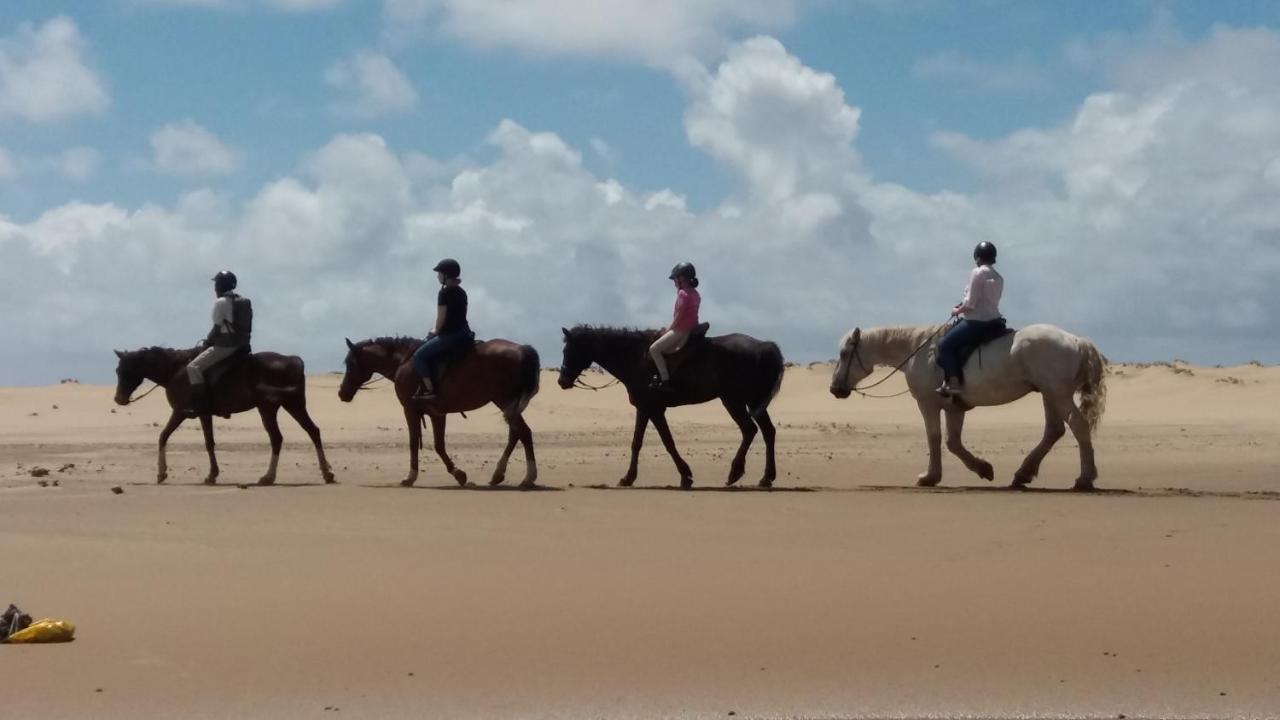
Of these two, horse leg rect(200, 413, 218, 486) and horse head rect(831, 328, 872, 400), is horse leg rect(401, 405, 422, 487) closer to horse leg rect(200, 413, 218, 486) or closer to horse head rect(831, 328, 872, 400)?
horse leg rect(200, 413, 218, 486)

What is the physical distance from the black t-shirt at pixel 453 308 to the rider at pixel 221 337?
7.54ft

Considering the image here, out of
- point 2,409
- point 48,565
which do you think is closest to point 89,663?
point 48,565

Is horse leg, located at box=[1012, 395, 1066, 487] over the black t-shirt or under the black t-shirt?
under

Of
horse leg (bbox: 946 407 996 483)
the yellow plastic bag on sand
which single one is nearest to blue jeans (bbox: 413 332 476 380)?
horse leg (bbox: 946 407 996 483)

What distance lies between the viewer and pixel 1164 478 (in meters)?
17.6

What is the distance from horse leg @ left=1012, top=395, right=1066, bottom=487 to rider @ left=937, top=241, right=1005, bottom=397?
89 cm

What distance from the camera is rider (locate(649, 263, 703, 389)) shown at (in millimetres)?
15852

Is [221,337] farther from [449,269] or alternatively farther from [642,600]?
[642,600]

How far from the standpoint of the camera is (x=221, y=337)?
1636cm

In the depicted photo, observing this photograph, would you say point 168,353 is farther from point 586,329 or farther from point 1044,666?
point 1044,666

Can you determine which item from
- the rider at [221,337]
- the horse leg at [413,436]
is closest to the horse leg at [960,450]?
the horse leg at [413,436]

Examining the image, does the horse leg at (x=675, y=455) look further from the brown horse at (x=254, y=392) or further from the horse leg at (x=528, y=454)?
the brown horse at (x=254, y=392)

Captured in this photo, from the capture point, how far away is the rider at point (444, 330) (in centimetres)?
1571

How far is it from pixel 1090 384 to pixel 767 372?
10.9 feet
